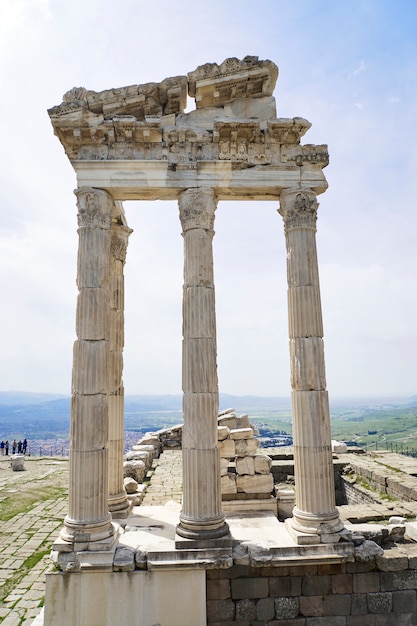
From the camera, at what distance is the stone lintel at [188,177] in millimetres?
10062

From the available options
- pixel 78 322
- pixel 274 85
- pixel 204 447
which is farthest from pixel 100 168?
pixel 204 447

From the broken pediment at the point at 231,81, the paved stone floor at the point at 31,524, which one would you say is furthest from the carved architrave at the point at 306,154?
the paved stone floor at the point at 31,524

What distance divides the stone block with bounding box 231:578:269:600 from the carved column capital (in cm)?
848

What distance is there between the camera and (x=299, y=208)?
33.1 feet

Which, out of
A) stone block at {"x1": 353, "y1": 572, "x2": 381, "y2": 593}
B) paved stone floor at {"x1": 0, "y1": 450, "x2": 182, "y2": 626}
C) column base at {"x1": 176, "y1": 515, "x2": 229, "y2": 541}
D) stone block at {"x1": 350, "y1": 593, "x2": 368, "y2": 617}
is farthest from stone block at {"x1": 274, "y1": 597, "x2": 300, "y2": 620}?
paved stone floor at {"x1": 0, "y1": 450, "x2": 182, "y2": 626}

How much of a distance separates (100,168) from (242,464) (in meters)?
8.80

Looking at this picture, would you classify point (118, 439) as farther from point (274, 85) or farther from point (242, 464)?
point (274, 85)

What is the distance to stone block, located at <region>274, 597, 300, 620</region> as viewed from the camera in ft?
27.1

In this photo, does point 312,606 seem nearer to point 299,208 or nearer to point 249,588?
point 249,588

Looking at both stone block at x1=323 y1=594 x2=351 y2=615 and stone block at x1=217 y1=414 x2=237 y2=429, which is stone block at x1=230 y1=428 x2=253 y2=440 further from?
stone block at x1=323 y1=594 x2=351 y2=615

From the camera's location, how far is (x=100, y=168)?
10.1 meters

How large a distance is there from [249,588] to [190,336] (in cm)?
509

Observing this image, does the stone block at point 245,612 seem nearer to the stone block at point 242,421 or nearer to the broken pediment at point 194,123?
the stone block at point 242,421

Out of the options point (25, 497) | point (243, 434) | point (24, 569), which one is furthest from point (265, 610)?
point (25, 497)
